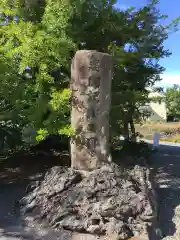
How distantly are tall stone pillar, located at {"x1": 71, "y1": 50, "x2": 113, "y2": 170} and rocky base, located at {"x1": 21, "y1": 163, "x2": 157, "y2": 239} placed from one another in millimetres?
513

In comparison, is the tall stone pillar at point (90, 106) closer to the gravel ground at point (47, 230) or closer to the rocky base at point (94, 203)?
the rocky base at point (94, 203)

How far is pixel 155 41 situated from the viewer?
30.2 ft

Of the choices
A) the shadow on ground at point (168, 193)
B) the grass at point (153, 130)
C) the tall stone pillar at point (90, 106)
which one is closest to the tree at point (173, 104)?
the grass at point (153, 130)

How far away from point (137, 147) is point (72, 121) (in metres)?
4.74

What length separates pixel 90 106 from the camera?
20.6 ft

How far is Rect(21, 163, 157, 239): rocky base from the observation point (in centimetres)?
495

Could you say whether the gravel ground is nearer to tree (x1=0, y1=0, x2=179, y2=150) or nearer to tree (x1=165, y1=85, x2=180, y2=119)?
tree (x1=0, y1=0, x2=179, y2=150)

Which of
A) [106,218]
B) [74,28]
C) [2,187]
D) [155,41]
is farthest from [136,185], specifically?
[155,41]

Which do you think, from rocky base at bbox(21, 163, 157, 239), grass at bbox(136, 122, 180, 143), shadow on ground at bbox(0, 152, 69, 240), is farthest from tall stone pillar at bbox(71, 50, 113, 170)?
grass at bbox(136, 122, 180, 143)

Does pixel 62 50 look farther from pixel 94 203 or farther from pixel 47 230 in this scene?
pixel 47 230

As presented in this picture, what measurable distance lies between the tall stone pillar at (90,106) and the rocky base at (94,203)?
51 cm

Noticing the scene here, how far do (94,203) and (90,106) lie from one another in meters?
1.83

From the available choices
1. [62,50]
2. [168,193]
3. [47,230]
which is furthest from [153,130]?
[47,230]

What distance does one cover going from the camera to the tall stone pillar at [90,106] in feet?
20.5
